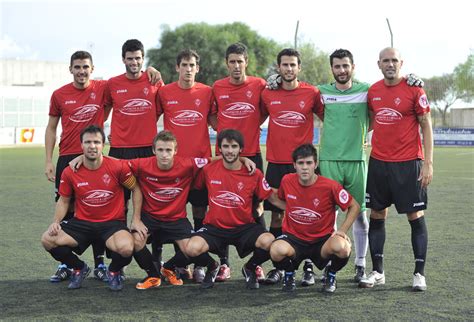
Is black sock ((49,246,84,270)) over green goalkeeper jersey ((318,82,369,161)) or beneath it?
beneath

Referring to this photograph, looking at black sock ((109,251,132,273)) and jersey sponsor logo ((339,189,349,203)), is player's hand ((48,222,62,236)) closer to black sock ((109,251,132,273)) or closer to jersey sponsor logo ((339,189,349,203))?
black sock ((109,251,132,273))

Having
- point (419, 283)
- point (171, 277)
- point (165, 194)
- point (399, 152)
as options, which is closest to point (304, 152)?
point (399, 152)

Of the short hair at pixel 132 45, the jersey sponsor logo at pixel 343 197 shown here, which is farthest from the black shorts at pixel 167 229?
the short hair at pixel 132 45

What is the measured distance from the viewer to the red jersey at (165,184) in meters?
5.60

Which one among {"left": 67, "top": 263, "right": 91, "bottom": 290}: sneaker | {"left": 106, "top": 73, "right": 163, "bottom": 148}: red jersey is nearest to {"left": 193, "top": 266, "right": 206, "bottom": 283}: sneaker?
{"left": 67, "top": 263, "right": 91, "bottom": 290}: sneaker

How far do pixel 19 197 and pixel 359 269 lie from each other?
303 inches

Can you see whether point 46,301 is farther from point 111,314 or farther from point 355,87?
point 355,87

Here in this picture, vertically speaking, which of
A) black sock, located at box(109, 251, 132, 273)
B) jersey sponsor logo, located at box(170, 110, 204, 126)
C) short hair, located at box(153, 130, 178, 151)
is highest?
jersey sponsor logo, located at box(170, 110, 204, 126)

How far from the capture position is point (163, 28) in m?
56.1

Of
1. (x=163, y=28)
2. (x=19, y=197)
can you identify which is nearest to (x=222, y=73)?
(x=163, y=28)

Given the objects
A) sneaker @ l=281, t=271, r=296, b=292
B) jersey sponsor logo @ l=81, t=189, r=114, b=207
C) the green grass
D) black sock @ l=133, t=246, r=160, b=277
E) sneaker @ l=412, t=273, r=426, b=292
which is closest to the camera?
the green grass

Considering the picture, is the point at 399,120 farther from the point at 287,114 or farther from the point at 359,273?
the point at 359,273

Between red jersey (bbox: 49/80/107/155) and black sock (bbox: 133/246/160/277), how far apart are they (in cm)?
120

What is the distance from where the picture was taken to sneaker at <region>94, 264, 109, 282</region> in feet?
18.6
